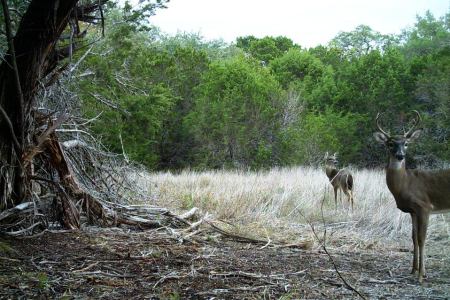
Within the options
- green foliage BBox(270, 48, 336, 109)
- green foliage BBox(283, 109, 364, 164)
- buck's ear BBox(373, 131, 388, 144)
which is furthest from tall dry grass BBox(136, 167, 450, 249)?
green foliage BBox(270, 48, 336, 109)

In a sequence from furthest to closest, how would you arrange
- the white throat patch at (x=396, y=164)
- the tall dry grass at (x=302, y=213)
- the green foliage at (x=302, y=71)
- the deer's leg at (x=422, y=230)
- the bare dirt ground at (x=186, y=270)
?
1. the green foliage at (x=302, y=71)
2. the tall dry grass at (x=302, y=213)
3. the white throat patch at (x=396, y=164)
4. the deer's leg at (x=422, y=230)
5. the bare dirt ground at (x=186, y=270)

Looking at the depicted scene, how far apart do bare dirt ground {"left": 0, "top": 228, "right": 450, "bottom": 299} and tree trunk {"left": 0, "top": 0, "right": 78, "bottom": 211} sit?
0.65m

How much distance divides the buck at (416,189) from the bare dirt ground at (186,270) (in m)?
0.51

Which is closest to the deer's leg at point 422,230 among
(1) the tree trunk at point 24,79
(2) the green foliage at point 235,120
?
(1) the tree trunk at point 24,79

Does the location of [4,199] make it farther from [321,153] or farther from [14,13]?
[321,153]

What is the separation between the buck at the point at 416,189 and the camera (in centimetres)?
542

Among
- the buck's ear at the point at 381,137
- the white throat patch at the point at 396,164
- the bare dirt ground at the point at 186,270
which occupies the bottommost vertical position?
the bare dirt ground at the point at 186,270

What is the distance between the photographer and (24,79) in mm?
5082

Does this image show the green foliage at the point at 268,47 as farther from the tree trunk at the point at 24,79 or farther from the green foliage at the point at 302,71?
the tree trunk at the point at 24,79

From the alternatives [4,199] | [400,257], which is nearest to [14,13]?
[4,199]

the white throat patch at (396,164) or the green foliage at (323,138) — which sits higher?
the white throat patch at (396,164)

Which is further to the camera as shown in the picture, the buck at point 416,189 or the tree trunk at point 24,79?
the buck at point 416,189

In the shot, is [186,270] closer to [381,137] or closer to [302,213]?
[381,137]

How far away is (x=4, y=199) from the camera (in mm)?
5254
